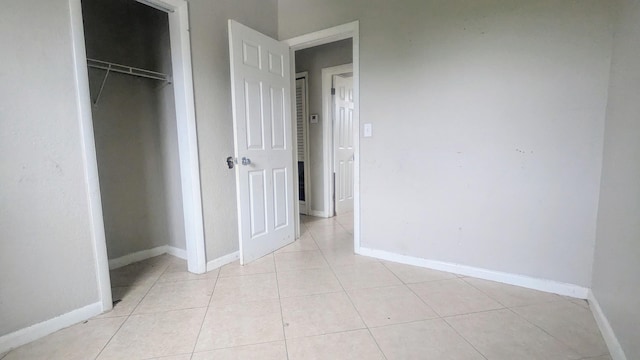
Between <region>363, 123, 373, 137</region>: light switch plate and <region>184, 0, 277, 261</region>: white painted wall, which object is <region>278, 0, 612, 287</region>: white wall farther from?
<region>184, 0, 277, 261</region>: white painted wall

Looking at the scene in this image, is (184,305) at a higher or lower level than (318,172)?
lower

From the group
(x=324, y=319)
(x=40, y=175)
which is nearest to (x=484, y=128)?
(x=324, y=319)

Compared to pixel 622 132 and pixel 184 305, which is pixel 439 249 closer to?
pixel 622 132

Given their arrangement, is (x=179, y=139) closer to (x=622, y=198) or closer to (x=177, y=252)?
(x=177, y=252)

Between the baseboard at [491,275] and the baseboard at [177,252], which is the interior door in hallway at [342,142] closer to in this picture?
the baseboard at [491,275]

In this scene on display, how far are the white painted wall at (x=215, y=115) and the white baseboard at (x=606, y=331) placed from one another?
238 cm

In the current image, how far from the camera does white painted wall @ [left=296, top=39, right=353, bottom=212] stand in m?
3.71

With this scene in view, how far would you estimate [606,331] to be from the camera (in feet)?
4.62

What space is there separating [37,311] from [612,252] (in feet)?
9.56

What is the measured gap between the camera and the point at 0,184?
52.7 inches

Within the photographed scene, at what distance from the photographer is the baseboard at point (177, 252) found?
257 cm

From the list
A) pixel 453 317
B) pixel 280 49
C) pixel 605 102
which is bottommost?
pixel 453 317

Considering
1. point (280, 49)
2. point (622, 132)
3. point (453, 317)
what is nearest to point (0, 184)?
point (280, 49)

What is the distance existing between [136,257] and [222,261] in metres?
0.81
